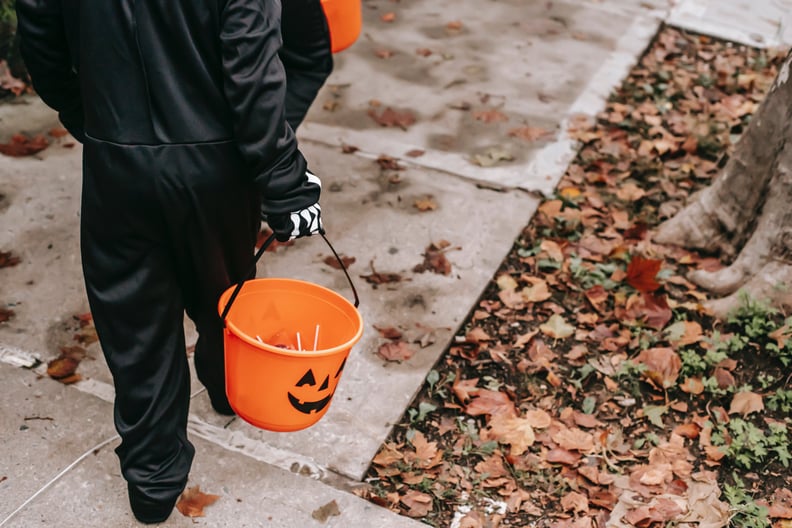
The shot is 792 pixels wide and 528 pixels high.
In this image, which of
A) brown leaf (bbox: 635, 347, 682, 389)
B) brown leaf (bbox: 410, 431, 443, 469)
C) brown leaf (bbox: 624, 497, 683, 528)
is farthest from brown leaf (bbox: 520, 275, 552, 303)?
brown leaf (bbox: 624, 497, 683, 528)

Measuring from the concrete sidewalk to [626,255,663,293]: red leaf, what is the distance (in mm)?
622

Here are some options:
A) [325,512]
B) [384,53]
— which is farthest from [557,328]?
[384,53]

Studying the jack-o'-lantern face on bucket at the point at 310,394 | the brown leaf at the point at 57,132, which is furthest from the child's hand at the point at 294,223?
the brown leaf at the point at 57,132

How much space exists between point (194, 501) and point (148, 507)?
0.19 m

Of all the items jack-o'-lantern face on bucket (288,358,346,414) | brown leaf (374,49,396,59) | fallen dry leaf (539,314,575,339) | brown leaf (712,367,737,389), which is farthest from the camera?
brown leaf (374,49,396,59)

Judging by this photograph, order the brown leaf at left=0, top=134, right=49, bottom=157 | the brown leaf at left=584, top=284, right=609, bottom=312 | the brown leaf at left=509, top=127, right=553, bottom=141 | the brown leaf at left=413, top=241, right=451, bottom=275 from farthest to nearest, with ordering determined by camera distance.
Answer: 1. the brown leaf at left=509, top=127, right=553, bottom=141
2. the brown leaf at left=0, top=134, right=49, bottom=157
3. the brown leaf at left=413, top=241, right=451, bottom=275
4. the brown leaf at left=584, top=284, right=609, bottom=312

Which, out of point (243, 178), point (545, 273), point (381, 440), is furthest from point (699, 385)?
point (243, 178)

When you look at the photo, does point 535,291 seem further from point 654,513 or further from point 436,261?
point 654,513

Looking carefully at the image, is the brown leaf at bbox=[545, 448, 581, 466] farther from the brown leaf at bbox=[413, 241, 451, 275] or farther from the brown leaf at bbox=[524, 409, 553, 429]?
the brown leaf at bbox=[413, 241, 451, 275]

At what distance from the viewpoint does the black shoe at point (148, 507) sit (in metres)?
2.76

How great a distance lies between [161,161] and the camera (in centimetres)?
225

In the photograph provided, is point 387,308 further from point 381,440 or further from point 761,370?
point 761,370

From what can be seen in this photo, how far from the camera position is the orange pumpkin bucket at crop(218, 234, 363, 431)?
2479 mm

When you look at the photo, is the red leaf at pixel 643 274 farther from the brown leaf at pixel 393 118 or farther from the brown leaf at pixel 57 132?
the brown leaf at pixel 57 132
